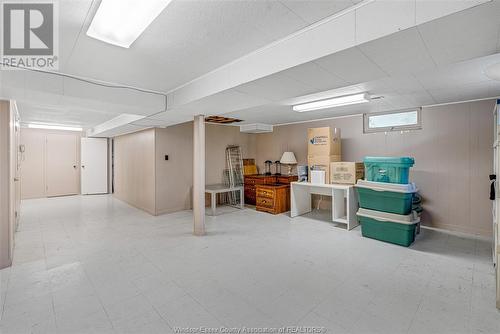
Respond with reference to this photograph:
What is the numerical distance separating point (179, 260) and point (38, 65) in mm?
2718

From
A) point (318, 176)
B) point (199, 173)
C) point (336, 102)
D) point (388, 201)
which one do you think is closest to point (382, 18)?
point (336, 102)

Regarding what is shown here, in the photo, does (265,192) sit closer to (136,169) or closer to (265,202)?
(265,202)

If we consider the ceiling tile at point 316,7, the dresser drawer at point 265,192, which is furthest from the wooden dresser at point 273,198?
the ceiling tile at point 316,7

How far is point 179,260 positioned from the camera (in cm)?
310

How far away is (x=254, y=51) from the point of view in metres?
2.31

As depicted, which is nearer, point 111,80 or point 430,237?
point 111,80

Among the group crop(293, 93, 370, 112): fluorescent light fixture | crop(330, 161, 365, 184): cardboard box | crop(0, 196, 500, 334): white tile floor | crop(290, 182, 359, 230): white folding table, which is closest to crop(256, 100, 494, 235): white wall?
crop(0, 196, 500, 334): white tile floor

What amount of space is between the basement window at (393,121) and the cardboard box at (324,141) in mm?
651

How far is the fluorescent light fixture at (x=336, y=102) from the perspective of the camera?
3605 millimetres

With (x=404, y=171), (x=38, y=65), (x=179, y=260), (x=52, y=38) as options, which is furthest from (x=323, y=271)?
(x=38, y=65)

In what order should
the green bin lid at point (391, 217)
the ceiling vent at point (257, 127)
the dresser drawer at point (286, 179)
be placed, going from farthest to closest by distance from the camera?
the ceiling vent at point (257, 127) → the dresser drawer at point (286, 179) → the green bin lid at point (391, 217)

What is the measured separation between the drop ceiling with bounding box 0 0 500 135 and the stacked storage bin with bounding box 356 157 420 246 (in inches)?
43.1

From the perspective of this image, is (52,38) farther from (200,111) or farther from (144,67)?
(200,111)

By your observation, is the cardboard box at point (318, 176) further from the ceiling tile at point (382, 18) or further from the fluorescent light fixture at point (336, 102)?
the ceiling tile at point (382, 18)
